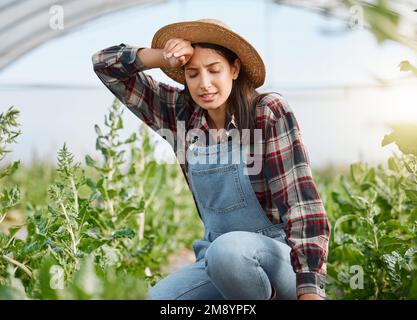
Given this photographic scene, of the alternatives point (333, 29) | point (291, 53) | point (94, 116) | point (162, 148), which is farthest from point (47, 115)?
point (333, 29)

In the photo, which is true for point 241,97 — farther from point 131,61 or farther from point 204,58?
point 131,61

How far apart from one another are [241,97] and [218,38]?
171 mm

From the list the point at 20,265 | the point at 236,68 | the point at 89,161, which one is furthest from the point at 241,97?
the point at 89,161

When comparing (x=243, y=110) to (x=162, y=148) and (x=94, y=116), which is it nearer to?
(x=162, y=148)

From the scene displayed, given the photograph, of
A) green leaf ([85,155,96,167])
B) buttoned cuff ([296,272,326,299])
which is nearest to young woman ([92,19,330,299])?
buttoned cuff ([296,272,326,299])

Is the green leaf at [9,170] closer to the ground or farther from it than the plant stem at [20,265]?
farther from it

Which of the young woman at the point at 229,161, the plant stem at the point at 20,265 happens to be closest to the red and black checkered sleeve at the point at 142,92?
the young woman at the point at 229,161

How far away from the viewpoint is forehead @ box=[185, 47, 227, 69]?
68.1 inches

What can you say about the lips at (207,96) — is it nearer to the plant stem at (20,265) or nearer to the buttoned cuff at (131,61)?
the buttoned cuff at (131,61)

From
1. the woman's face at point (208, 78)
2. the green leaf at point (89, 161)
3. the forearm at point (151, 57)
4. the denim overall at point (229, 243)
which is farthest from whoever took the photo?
the green leaf at point (89, 161)

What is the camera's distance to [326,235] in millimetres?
1580

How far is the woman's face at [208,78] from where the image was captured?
5.58 ft

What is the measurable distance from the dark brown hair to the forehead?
0.02 m
